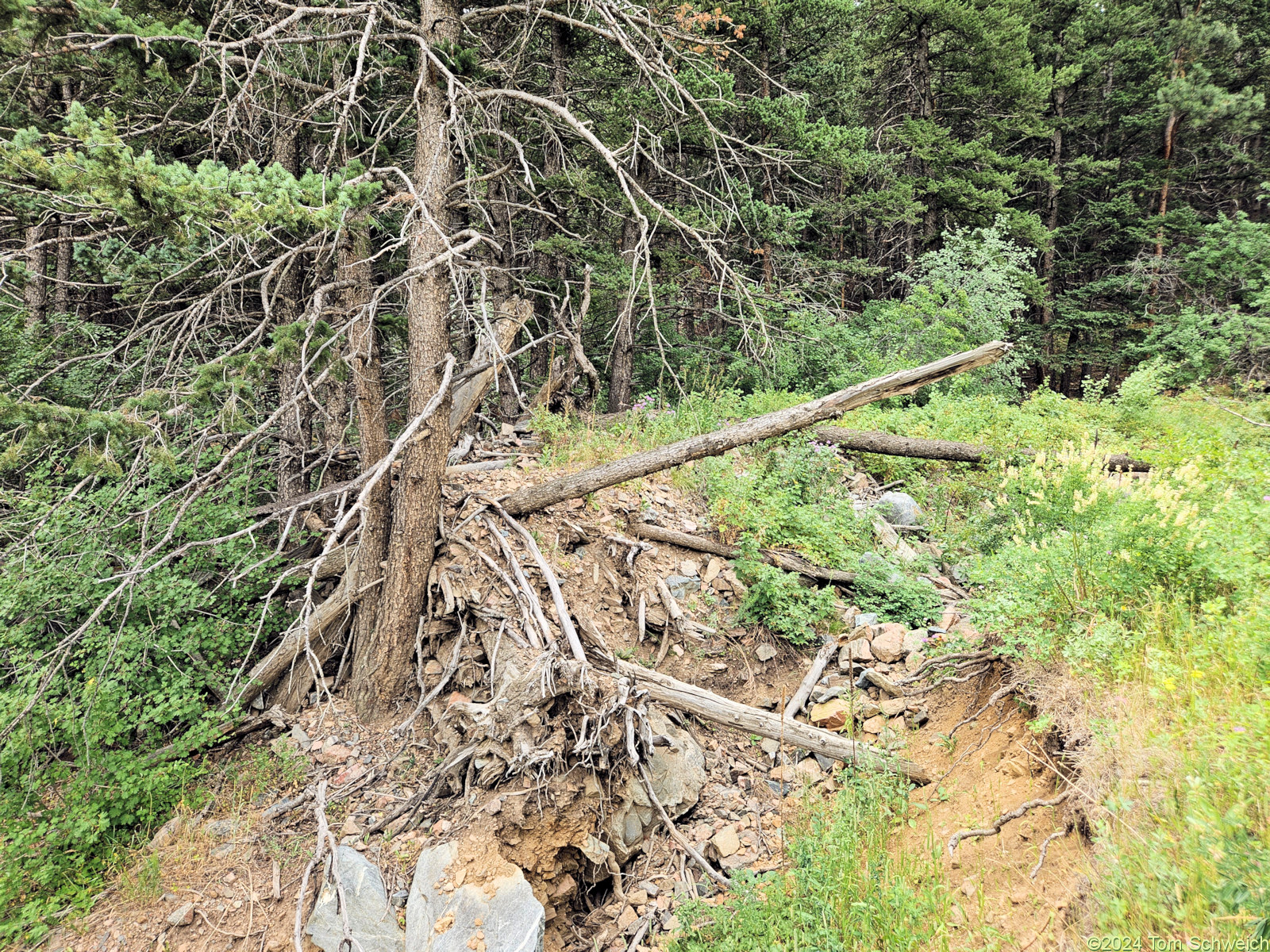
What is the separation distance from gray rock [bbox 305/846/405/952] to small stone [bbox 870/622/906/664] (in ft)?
13.0

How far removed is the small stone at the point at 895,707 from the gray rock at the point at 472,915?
2.73 m

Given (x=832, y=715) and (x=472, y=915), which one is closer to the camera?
(x=472, y=915)

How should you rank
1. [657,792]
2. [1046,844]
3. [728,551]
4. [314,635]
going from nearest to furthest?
[1046,844]
[657,792]
[314,635]
[728,551]

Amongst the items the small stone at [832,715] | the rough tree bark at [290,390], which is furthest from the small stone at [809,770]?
the rough tree bark at [290,390]

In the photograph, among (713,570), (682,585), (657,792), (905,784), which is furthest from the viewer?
(713,570)

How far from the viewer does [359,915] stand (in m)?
3.76

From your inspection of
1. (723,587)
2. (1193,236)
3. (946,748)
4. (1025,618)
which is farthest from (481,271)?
(1193,236)

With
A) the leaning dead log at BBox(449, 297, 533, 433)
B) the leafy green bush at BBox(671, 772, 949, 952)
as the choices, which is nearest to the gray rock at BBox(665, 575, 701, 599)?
the leafy green bush at BBox(671, 772, 949, 952)

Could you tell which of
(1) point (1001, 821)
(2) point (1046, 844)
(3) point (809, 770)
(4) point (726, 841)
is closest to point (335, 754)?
(4) point (726, 841)

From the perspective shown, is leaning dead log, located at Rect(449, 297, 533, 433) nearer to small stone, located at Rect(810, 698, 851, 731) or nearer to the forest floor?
the forest floor

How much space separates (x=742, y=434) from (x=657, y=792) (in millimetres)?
3115

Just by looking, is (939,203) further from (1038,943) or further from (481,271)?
(1038,943)

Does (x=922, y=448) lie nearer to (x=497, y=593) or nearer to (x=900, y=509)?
A: (x=900, y=509)

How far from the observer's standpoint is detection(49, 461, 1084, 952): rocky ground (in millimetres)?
3303
